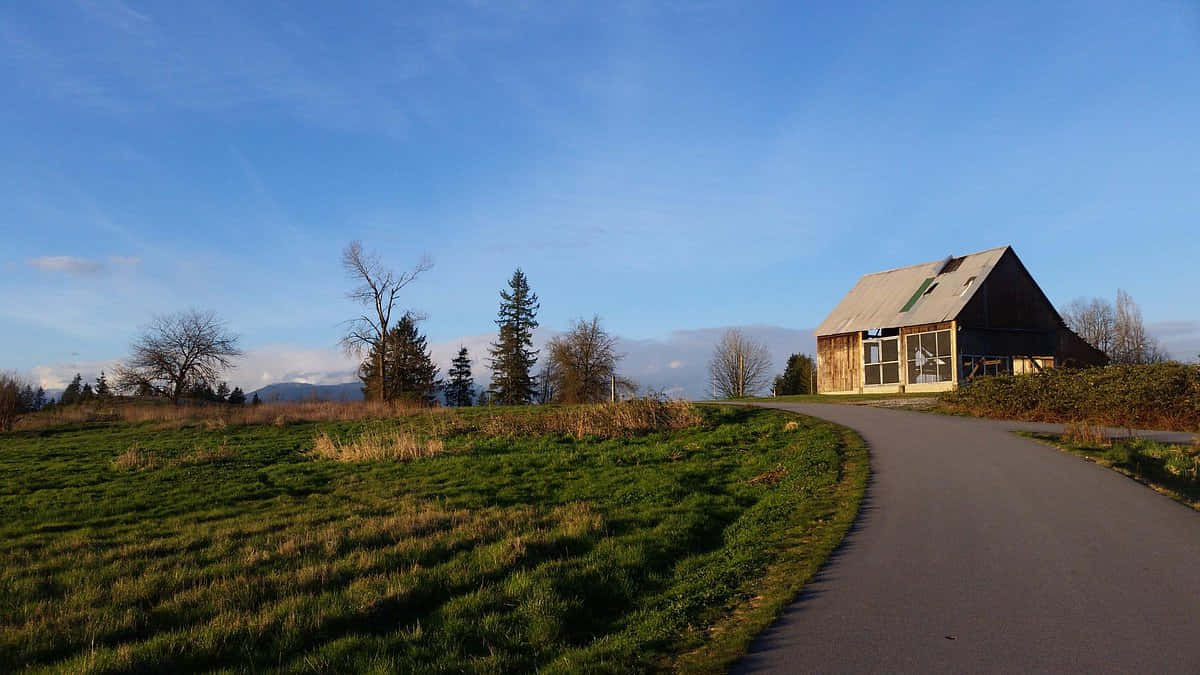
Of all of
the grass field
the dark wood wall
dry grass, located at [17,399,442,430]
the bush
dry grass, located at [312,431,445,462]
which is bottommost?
the grass field

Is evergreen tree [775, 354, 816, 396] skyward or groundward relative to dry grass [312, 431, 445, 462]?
skyward

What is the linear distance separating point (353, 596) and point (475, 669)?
84.9 inches

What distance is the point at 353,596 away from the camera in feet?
22.2

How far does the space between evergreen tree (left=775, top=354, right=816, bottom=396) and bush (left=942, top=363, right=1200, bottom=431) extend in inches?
1497

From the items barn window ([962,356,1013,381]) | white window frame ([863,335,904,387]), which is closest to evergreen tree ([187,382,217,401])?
white window frame ([863,335,904,387])

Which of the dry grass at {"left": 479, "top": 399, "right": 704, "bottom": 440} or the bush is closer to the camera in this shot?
the bush

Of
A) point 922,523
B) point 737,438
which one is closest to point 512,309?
point 737,438

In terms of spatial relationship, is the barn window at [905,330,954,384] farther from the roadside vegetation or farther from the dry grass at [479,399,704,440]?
the roadside vegetation

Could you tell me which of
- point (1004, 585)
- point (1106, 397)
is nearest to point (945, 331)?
point (1106, 397)

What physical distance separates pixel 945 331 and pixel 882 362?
4706 mm

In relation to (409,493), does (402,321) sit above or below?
above

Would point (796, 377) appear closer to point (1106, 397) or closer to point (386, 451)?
point (1106, 397)

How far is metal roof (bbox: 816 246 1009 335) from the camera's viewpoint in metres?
38.4

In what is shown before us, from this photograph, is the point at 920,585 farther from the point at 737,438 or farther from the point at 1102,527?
the point at 737,438
